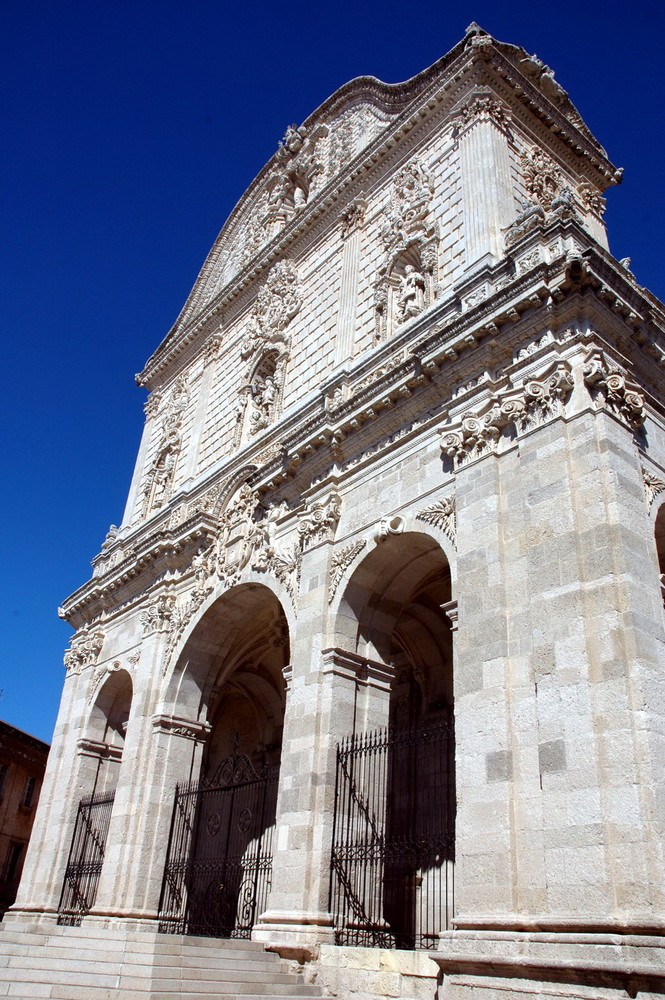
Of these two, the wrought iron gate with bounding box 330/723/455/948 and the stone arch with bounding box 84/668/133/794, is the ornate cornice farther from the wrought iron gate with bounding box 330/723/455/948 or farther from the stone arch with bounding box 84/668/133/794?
the wrought iron gate with bounding box 330/723/455/948

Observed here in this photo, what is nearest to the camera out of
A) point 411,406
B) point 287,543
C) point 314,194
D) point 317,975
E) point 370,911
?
point 317,975

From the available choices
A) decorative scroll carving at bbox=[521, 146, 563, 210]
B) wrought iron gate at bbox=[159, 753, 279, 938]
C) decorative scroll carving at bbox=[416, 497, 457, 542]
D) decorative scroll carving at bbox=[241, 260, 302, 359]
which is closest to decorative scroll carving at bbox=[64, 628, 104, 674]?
wrought iron gate at bbox=[159, 753, 279, 938]

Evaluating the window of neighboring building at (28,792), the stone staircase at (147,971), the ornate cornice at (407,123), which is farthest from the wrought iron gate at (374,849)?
the window of neighboring building at (28,792)

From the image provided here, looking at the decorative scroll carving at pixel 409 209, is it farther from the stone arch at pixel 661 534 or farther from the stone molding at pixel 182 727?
the stone molding at pixel 182 727

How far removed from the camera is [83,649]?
1912cm

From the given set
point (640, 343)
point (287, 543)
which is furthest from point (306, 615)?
point (640, 343)

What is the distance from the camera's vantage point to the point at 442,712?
1405cm

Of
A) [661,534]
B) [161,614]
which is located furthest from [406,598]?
[161,614]

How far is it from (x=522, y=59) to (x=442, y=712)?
12.5 m

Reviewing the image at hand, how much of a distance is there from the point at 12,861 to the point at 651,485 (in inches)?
1114

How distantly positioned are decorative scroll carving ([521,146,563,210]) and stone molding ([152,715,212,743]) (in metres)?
11.1

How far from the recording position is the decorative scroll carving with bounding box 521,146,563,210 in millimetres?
14961

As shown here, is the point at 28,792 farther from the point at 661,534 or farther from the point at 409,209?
the point at 661,534

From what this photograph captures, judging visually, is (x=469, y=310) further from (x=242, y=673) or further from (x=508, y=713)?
(x=242, y=673)
